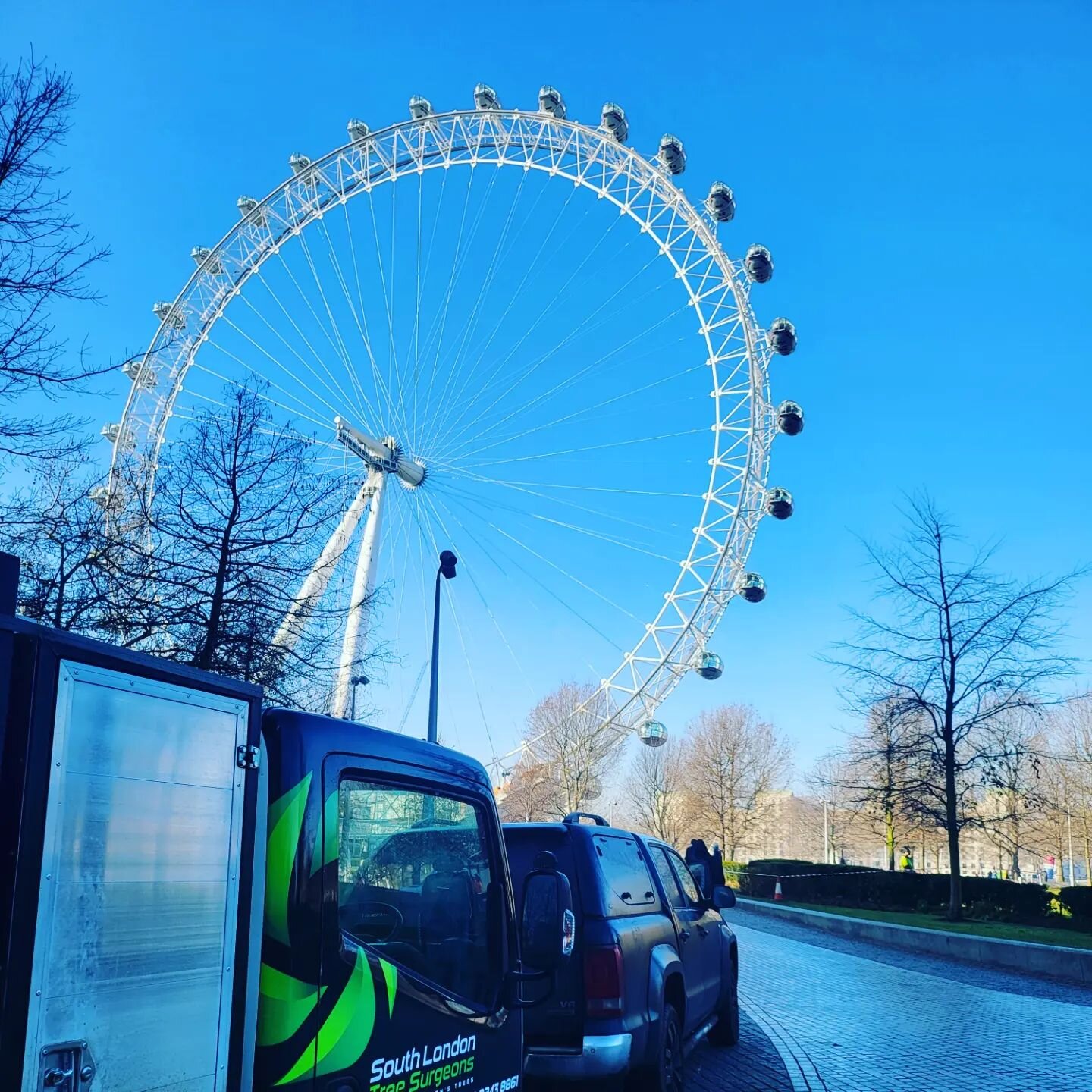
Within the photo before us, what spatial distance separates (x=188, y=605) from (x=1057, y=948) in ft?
48.2

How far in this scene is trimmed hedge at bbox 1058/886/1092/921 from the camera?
22.9 meters

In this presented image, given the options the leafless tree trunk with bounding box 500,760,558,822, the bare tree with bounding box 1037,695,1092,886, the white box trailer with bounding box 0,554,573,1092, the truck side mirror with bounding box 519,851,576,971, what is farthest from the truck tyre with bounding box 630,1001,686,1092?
the bare tree with bounding box 1037,695,1092,886

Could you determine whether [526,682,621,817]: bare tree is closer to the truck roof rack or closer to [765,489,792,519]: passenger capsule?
[765,489,792,519]: passenger capsule

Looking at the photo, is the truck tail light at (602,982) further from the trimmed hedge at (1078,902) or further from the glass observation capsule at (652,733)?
the glass observation capsule at (652,733)

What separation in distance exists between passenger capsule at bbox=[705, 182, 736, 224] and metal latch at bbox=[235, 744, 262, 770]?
2634 cm

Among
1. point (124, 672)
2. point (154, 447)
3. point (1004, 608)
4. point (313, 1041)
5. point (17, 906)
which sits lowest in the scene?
point (313, 1041)

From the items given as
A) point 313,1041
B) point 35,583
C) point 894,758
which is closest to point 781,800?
point 894,758

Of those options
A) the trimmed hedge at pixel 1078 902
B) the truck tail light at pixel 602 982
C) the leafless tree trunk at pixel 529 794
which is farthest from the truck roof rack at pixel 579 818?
the leafless tree trunk at pixel 529 794

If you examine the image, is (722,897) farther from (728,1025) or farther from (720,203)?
(720,203)

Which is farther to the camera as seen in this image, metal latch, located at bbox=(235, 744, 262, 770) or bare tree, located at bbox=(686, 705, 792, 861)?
bare tree, located at bbox=(686, 705, 792, 861)

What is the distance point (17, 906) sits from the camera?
2.51m

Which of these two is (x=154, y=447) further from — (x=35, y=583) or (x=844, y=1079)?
(x=844, y=1079)

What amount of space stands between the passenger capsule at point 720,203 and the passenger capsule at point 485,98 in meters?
6.27

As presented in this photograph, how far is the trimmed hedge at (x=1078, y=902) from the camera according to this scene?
75.3 feet
